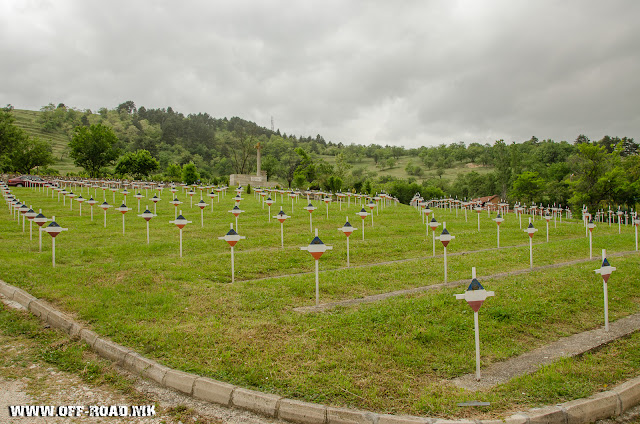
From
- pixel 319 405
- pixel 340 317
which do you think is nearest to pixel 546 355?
pixel 340 317

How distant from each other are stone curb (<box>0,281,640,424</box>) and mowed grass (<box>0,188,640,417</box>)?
0.65ft

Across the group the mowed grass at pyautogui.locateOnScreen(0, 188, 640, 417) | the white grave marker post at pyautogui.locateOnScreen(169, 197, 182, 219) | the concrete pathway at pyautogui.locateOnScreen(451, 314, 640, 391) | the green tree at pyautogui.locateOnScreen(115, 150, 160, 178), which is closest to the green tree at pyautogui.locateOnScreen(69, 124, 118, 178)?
the green tree at pyautogui.locateOnScreen(115, 150, 160, 178)

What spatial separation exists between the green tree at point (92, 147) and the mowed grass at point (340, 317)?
52.6 meters

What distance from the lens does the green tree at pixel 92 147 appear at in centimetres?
6212

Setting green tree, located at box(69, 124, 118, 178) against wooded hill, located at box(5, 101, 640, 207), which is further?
green tree, located at box(69, 124, 118, 178)

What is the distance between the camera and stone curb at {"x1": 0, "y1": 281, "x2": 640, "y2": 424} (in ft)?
15.8

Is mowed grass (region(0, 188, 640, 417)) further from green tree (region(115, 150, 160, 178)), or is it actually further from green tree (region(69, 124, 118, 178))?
green tree (region(69, 124, 118, 178))

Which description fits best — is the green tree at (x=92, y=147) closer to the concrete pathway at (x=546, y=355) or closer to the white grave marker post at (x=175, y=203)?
the white grave marker post at (x=175, y=203)

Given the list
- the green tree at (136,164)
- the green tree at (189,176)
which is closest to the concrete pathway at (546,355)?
the green tree at (189,176)

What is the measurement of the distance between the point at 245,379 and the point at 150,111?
160 metres

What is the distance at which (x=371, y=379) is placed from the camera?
566cm

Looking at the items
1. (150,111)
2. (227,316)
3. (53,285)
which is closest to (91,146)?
(53,285)

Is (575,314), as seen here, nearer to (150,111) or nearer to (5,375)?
(5,375)

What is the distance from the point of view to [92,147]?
6266 cm
